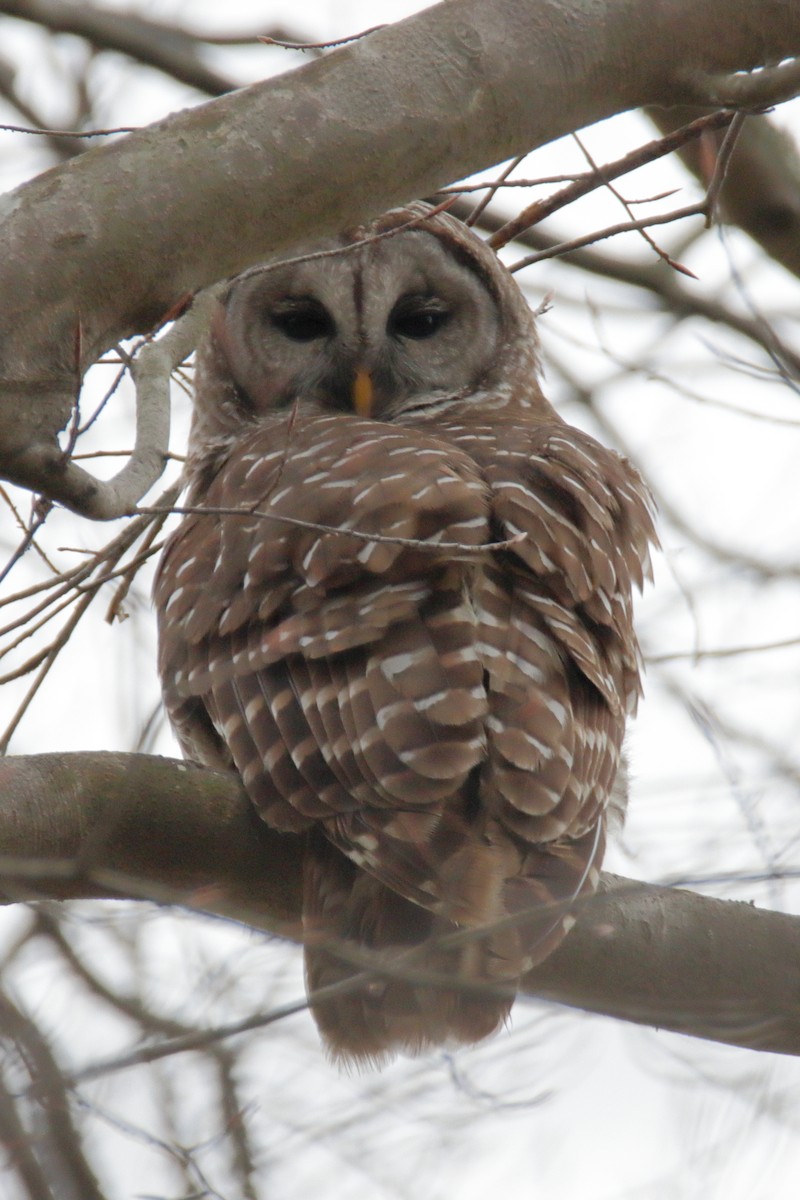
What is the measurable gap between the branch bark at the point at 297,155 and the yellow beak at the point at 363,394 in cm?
198

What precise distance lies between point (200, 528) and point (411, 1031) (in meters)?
1.56

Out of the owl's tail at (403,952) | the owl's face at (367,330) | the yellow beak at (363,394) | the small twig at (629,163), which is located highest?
the owl's face at (367,330)

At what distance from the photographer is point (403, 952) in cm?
305

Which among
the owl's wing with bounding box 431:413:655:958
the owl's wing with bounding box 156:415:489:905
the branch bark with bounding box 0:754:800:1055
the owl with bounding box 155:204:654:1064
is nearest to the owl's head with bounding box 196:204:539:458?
the owl with bounding box 155:204:654:1064

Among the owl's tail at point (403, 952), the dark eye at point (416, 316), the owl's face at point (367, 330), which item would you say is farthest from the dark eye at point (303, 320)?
the owl's tail at point (403, 952)

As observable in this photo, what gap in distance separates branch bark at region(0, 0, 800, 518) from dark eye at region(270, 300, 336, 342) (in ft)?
7.34

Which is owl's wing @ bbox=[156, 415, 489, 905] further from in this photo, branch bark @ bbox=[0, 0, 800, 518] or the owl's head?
the owl's head

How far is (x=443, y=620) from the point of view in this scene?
131 inches

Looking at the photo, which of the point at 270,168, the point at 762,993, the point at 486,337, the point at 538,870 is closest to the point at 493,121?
the point at 270,168

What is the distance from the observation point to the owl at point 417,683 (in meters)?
3.08

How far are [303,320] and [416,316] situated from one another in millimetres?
401

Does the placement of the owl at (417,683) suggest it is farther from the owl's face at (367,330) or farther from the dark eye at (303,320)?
the dark eye at (303,320)

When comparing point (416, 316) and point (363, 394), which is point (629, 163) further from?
point (416, 316)

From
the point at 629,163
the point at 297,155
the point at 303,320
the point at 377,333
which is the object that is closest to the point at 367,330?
the point at 377,333
